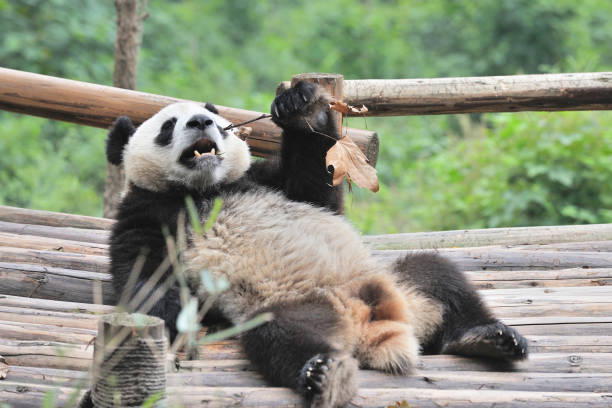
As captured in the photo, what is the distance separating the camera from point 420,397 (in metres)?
2.23

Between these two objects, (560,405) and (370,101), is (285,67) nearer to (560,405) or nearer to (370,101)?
(370,101)

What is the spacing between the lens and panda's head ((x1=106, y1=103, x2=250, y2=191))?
3195 mm

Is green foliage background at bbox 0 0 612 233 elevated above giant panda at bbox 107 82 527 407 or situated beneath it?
elevated above

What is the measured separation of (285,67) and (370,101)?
9.14 meters

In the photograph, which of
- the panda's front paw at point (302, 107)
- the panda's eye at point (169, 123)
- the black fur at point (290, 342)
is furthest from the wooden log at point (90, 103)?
the black fur at point (290, 342)

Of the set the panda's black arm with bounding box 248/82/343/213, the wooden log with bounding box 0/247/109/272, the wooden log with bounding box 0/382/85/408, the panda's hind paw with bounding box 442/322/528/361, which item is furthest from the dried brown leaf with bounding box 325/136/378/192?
the wooden log with bounding box 0/382/85/408

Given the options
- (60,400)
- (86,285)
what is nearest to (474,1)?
(86,285)

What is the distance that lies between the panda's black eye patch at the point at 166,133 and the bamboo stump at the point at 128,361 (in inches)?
57.3

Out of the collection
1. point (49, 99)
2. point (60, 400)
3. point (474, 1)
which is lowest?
point (60, 400)

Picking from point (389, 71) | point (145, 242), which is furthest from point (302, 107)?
point (389, 71)

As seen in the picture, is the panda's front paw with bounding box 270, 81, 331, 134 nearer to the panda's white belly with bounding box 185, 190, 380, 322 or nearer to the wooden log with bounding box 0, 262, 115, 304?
the panda's white belly with bounding box 185, 190, 380, 322

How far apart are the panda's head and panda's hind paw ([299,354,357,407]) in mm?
1181

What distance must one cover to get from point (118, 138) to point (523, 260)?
2.06m

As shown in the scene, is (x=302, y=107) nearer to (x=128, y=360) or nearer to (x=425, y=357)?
(x=425, y=357)
